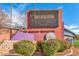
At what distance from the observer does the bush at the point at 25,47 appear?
3.57 meters

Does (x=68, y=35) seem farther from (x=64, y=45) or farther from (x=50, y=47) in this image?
(x=50, y=47)

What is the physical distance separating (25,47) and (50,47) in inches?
9.8

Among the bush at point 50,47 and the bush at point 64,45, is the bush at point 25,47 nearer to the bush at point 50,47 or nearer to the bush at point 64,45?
the bush at point 50,47

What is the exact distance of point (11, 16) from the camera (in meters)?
3.62

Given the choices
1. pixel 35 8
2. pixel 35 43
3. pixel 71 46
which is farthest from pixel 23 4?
pixel 71 46

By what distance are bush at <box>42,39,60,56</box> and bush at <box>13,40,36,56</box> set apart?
0.36 ft

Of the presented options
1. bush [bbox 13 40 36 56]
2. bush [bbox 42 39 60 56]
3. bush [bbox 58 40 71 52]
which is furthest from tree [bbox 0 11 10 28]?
bush [bbox 58 40 71 52]

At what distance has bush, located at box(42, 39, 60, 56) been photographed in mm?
3582

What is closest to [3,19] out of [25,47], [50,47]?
[25,47]

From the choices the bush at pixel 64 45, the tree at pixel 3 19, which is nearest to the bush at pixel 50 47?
the bush at pixel 64 45

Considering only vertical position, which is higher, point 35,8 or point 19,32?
point 35,8

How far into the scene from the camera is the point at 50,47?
11.8 feet

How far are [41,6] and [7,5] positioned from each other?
1.11 feet

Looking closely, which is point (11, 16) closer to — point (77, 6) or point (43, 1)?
point (43, 1)
